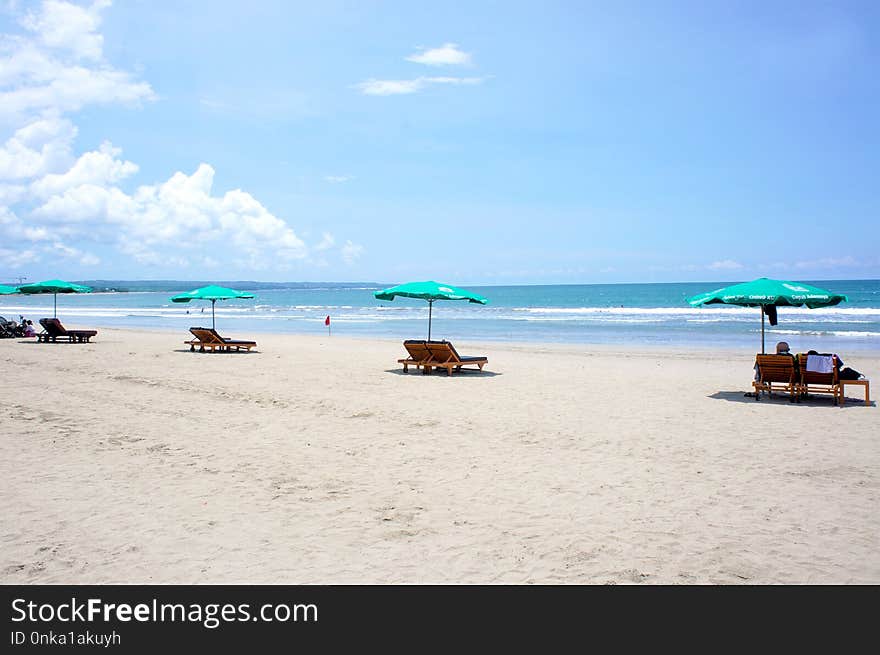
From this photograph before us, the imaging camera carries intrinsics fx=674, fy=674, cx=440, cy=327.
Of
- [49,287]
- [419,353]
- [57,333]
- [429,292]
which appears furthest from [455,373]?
[49,287]

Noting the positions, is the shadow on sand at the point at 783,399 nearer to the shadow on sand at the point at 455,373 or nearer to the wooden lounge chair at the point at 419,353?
the shadow on sand at the point at 455,373

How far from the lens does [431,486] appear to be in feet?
18.4

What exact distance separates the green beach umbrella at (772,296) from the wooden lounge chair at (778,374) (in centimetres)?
55

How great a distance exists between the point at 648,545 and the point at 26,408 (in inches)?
321

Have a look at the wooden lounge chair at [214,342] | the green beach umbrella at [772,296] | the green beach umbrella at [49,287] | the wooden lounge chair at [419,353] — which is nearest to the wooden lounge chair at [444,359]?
the wooden lounge chair at [419,353]

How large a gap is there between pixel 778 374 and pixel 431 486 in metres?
7.27

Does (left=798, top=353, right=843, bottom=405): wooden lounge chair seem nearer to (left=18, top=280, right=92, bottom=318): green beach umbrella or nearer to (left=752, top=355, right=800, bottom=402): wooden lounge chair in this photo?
(left=752, top=355, right=800, bottom=402): wooden lounge chair

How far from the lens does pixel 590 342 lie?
81.8ft

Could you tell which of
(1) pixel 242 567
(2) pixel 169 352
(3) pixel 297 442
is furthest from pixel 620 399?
(2) pixel 169 352

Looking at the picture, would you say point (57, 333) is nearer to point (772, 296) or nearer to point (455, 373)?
point (455, 373)

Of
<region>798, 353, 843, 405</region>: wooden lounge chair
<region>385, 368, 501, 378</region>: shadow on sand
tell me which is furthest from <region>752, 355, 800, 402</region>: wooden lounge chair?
<region>385, 368, 501, 378</region>: shadow on sand

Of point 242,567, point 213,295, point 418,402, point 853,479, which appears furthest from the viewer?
point 213,295
